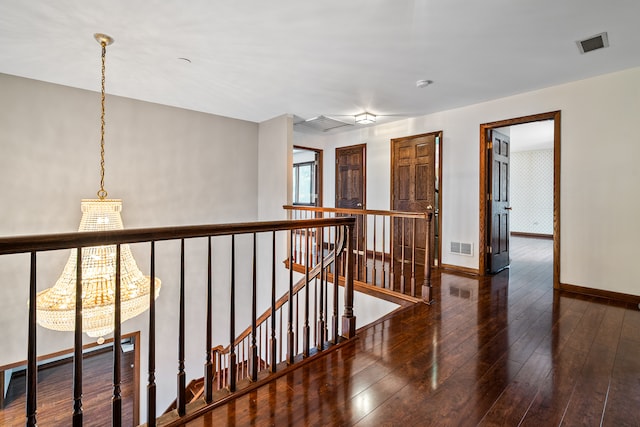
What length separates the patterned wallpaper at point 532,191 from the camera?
26.9 feet

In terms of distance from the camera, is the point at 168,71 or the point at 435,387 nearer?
the point at 435,387

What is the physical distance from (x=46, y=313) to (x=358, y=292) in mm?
2858

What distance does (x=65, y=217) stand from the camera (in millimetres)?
3730

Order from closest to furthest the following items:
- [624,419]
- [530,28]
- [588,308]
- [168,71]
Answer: [624,419] → [530,28] → [588,308] → [168,71]

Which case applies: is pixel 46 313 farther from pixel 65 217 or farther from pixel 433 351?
pixel 433 351

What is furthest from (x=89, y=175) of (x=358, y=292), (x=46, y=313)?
(x=358, y=292)

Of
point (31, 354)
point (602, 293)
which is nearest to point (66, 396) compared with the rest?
point (31, 354)

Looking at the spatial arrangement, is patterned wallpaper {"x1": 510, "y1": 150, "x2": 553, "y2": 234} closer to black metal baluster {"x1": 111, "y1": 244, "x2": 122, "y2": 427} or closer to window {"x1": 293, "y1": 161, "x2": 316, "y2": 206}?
window {"x1": 293, "y1": 161, "x2": 316, "y2": 206}

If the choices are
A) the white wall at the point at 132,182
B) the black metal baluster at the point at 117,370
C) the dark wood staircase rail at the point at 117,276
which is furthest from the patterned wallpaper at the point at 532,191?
the black metal baluster at the point at 117,370

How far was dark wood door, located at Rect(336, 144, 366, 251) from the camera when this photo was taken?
5.70 m

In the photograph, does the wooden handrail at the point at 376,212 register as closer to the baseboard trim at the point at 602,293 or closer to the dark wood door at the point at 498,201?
the dark wood door at the point at 498,201

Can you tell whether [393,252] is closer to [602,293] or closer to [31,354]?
[602,293]

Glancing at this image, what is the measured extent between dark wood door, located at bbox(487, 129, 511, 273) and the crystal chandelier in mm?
4203

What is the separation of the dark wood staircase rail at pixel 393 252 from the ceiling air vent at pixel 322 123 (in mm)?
1464
